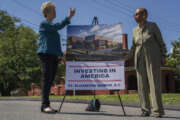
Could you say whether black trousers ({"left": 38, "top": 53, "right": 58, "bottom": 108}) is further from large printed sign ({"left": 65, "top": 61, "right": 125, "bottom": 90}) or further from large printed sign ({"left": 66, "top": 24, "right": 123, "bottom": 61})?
large printed sign ({"left": 66, "top": 24, "right": 123, "bottom": 61})

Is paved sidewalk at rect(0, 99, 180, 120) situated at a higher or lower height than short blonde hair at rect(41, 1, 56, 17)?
lower

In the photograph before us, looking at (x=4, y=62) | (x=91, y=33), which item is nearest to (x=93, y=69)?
(x=91, y=33)

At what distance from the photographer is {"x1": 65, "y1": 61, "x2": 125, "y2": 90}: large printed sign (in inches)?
183

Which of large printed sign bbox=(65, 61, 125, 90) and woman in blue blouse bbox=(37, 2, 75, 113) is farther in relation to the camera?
large printed sign bbox=(65, 61, 125, 90)

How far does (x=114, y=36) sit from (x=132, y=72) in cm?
3047

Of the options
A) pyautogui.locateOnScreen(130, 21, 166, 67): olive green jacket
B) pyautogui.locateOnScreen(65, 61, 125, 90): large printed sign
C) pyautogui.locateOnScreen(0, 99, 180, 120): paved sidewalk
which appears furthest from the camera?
pyautogui.locateOnScreen(65, 61, 125, 90): large printed sign

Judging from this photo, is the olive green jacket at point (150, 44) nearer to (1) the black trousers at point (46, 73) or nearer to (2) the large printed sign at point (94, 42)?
(2) the large printed sign at point (94, 42)

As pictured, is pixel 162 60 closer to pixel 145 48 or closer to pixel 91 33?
pixel 145 48

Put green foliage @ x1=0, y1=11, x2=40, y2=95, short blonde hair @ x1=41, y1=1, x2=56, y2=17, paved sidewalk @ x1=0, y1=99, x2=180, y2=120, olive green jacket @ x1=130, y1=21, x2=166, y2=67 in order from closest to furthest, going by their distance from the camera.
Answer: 1. paved sidewalk @ x1=0, y1=99, x2=180, y2=120
2. olive green jacket @ x1=130, y1=21, x2=166, y2=67
3. short blonde hair @ x1=41, y1=1, x2=56, y2=17
4. green foliage @ x1=0, y1=11, x2=40, y2=95

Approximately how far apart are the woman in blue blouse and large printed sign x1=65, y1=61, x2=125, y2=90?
53cm

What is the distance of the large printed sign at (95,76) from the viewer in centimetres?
464

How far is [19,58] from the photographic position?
97.7 feet

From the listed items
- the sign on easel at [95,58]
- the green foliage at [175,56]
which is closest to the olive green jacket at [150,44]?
the sign on easel at [95,58]

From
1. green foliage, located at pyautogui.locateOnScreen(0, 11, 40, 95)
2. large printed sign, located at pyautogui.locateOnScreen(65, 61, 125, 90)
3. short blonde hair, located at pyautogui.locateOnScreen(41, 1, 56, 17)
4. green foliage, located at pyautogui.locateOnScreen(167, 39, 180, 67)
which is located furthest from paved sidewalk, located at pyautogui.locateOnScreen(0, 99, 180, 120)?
green foliage, located at pyautogui.locateOnScreen(167, 39, 180, 67)
